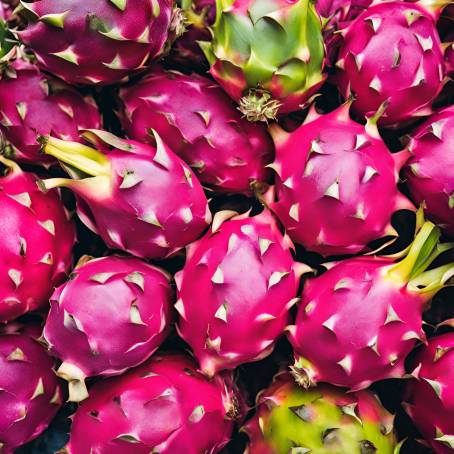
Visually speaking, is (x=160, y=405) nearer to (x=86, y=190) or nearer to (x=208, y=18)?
(x=86, y=190)

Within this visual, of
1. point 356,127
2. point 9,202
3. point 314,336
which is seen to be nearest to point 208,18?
point 356,127

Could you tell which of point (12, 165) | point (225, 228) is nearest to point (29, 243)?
point (12, 165)

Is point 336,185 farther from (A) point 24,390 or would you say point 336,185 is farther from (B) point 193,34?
(A) point 24,390

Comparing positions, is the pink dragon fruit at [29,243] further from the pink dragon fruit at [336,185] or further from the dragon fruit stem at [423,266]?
the dragon fruit stem at [423,266]

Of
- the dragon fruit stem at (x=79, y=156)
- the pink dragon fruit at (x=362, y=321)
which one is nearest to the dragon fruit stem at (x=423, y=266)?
the pink dragon fruit at (x=362, y=321)

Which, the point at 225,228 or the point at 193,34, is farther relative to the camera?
the point at 193,34

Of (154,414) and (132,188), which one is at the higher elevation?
(132,188)
